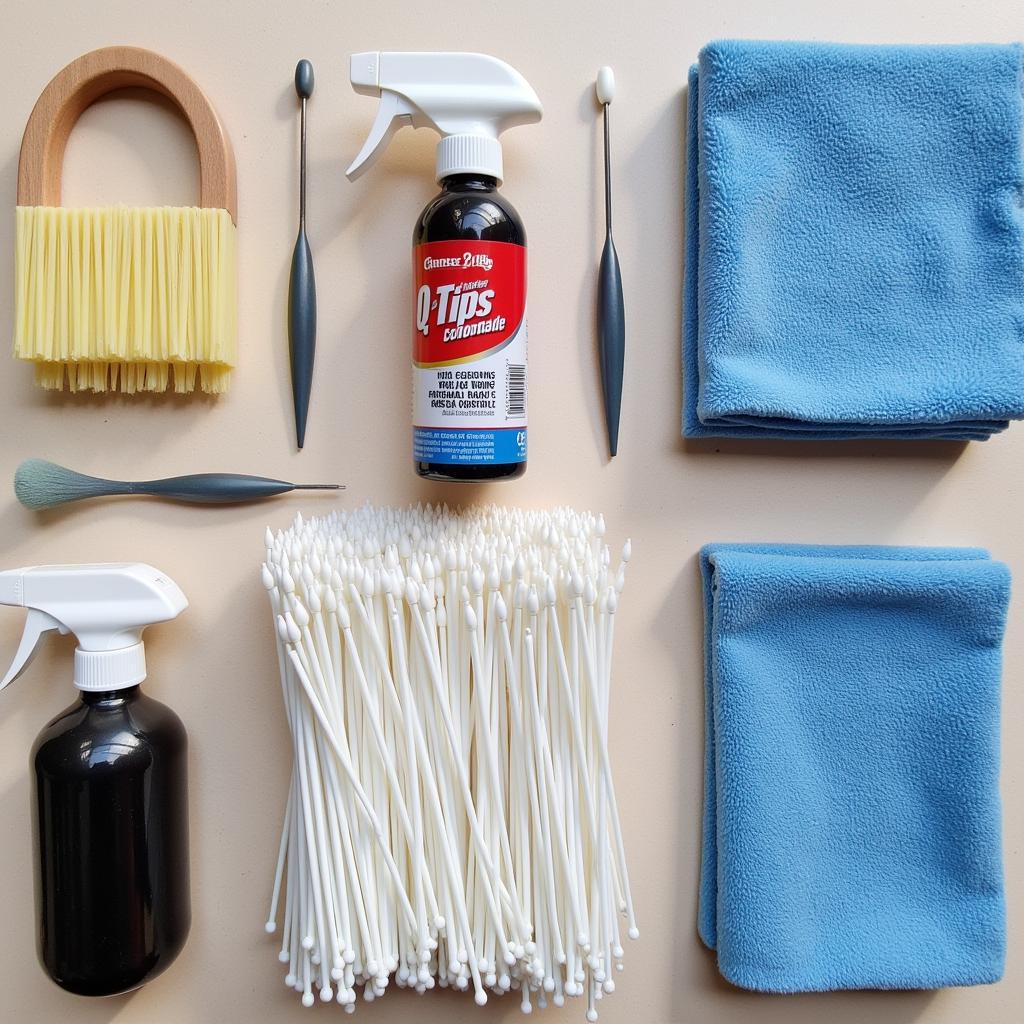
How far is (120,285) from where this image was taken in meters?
0.57

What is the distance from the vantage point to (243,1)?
0.60m

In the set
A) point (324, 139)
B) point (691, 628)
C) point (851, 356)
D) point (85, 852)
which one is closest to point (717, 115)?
point (851, 356)

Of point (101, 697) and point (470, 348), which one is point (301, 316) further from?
point (101, 697)

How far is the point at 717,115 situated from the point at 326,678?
0.55 m

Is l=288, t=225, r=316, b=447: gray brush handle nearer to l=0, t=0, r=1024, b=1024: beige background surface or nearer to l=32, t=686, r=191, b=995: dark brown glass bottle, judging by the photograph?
l=0, t=0, r=1024, b=1024: beige background surface

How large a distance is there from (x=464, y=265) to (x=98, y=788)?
49cm

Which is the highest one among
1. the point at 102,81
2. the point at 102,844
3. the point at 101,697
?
the point at 102,81

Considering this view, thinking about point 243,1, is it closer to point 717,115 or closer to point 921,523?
point 717,115

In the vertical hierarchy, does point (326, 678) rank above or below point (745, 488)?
below

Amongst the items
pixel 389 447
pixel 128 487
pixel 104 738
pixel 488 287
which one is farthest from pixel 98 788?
pixel 488 287

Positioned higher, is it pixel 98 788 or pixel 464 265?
pixel 464 265

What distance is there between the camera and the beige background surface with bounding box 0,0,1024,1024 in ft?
1.97

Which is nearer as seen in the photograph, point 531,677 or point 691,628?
point 531,677

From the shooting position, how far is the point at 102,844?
0.55m
